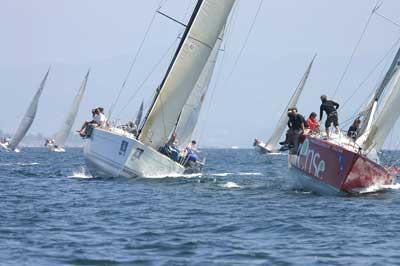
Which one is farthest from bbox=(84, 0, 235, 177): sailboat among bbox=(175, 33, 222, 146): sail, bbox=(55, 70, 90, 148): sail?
bbox=(55, 70, 90, 148): sail

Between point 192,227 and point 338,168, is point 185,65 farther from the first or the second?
point 192,227

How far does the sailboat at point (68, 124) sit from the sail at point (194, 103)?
3245 cm

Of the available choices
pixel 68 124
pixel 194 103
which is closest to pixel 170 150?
pixel 194 103

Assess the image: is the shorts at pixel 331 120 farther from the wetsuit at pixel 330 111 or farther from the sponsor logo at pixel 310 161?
the sponsor logo at pixel 310 161

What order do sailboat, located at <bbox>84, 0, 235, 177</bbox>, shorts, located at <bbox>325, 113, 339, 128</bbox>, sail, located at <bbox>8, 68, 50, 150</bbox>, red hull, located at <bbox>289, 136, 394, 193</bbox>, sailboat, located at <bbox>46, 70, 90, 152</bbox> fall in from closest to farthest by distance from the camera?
red hull, located at <bbox>289, 136, 394, 193</bbox>
shorts, located at <bbox>325, 113, 339, 128</bbox>
sailboat, located at <bbox>84, 0, 235, 177</bbox>
sail, located at <bbox>8, 68, 50, 150</bbox>
sailboat, located at <bbox>46, 70, 90, 152</bbox>

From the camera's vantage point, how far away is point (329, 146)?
77.3 feet

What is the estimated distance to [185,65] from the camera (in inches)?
1148

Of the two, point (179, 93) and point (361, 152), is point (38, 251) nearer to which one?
point (361, 152)

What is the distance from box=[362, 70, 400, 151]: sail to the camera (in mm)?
25109

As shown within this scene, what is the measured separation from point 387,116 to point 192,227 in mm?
10734

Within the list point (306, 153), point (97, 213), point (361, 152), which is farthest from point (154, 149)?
point (97, 213)

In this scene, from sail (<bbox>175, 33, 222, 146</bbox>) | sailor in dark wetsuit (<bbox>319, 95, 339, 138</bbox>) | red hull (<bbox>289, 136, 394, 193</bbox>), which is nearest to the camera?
red hull (<bbox>289, 136, 394, 193</bbox>)

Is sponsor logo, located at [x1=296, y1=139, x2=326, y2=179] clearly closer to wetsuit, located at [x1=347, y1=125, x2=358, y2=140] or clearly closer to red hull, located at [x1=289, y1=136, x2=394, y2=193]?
red hull, located at [x1=289, y1=136, x2=394, y2=193]

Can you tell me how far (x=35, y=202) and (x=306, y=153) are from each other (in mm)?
8069
